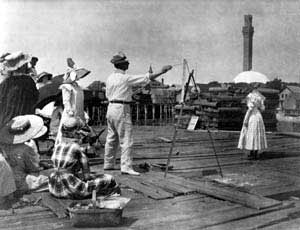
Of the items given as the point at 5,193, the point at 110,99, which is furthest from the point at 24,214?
the point at 110,99

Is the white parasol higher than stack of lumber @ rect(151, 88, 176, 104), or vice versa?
the white parasol

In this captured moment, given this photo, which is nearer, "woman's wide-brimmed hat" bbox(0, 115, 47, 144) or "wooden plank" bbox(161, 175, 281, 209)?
"wooden plank" bbox(161, 175, 281, 209)

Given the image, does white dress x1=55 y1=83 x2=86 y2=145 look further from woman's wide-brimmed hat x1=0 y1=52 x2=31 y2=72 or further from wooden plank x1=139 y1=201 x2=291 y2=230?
wooden plank x1=139 y1=201 x2=291 y2=230

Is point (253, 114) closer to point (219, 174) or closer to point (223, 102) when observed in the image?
point (219, 174)

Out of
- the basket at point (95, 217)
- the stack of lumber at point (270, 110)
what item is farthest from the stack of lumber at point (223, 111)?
the basket at point (95, 217)

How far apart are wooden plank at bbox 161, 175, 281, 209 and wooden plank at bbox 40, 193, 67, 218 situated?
1.70 m

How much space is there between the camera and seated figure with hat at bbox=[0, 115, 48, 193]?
4574 mm

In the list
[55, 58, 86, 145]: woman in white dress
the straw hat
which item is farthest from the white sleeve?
[55, 58, 86, 145]: woman in white dress

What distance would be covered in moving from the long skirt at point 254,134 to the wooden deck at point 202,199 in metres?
0.31

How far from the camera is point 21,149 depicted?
4.68 metres

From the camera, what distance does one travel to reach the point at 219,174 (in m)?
6.00

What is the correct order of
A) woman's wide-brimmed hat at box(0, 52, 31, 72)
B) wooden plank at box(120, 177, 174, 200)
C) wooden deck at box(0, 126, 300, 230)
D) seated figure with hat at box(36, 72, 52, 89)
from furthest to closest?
seated figure with hat at box(36, 72, 52, 89)
woman's wide-brimmed hat at box(0, 52, 31, 72)
wooden plank at box(120, 177, 174, 200)
wooden deck at box(0, 126, 300, 230)

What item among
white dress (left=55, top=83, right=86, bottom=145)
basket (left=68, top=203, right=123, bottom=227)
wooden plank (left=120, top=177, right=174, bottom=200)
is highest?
white dress (left=55, top=83, right=86, bottom=145)

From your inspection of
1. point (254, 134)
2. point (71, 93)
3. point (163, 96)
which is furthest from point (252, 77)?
point (163, 96)
